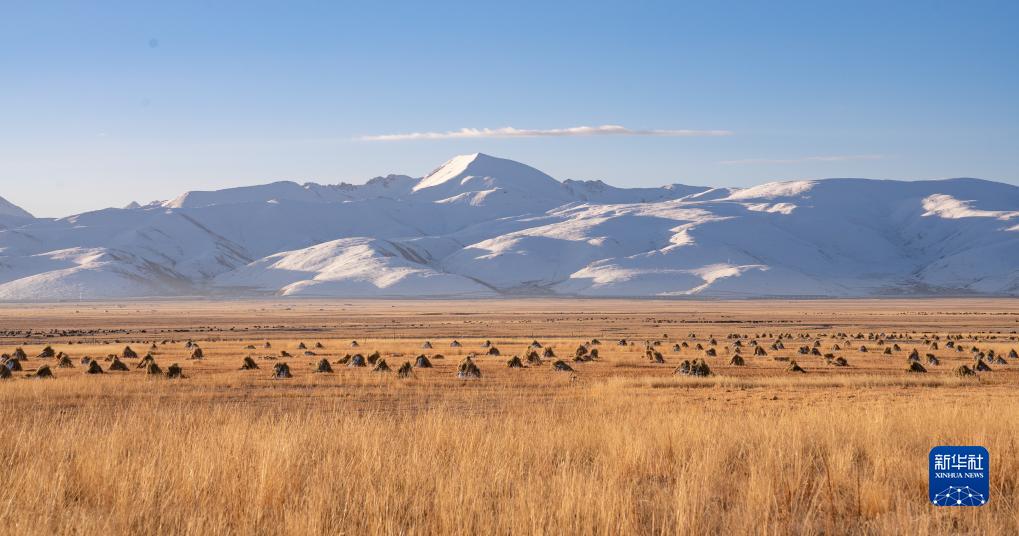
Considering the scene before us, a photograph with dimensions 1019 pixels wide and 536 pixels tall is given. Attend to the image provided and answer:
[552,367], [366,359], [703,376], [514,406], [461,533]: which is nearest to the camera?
[461,533]

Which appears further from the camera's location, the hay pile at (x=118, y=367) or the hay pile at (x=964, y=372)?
the hay pile at (x=118, y=367)

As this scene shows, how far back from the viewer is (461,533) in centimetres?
684

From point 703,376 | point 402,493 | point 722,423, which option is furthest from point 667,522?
point 703,376

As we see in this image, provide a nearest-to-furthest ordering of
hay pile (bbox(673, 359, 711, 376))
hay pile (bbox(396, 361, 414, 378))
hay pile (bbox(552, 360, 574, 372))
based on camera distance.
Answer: hay pile (bbox(396, 361, 414, 378)), hay pile (bbox(673, 359, 711, 376)), hay pile (bbox(552, 360, 574, 372))

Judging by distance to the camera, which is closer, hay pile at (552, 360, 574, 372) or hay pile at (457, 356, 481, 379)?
hay pile at (457, 356, 481, 379)

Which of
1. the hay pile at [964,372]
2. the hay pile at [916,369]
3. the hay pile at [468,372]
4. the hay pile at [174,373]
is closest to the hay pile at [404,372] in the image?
the hay pile at [468,372]

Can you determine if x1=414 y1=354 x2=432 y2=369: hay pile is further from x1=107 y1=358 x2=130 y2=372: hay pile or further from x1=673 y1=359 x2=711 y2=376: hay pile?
x1=107 y1=358 x2=130 y2=372: hay pile

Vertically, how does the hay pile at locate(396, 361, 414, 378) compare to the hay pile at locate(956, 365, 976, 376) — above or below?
above

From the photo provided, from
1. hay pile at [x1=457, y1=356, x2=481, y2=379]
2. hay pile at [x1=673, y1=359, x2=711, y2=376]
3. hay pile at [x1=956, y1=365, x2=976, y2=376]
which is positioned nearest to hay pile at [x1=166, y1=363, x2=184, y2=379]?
hay pile at [x1=457, y1=356, x2=481, y2=379]

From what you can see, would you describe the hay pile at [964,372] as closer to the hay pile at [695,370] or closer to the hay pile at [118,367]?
the hay pile at [695,370]

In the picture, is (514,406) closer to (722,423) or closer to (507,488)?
(722,423)

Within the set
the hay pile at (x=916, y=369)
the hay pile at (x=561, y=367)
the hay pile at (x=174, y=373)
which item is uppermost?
the hay pile at (x=174, y=373)

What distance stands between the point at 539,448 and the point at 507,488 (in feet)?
7.19

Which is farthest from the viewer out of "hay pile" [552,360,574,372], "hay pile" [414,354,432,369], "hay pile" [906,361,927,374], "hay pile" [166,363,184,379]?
"hay pile" [414,354,432,369]
